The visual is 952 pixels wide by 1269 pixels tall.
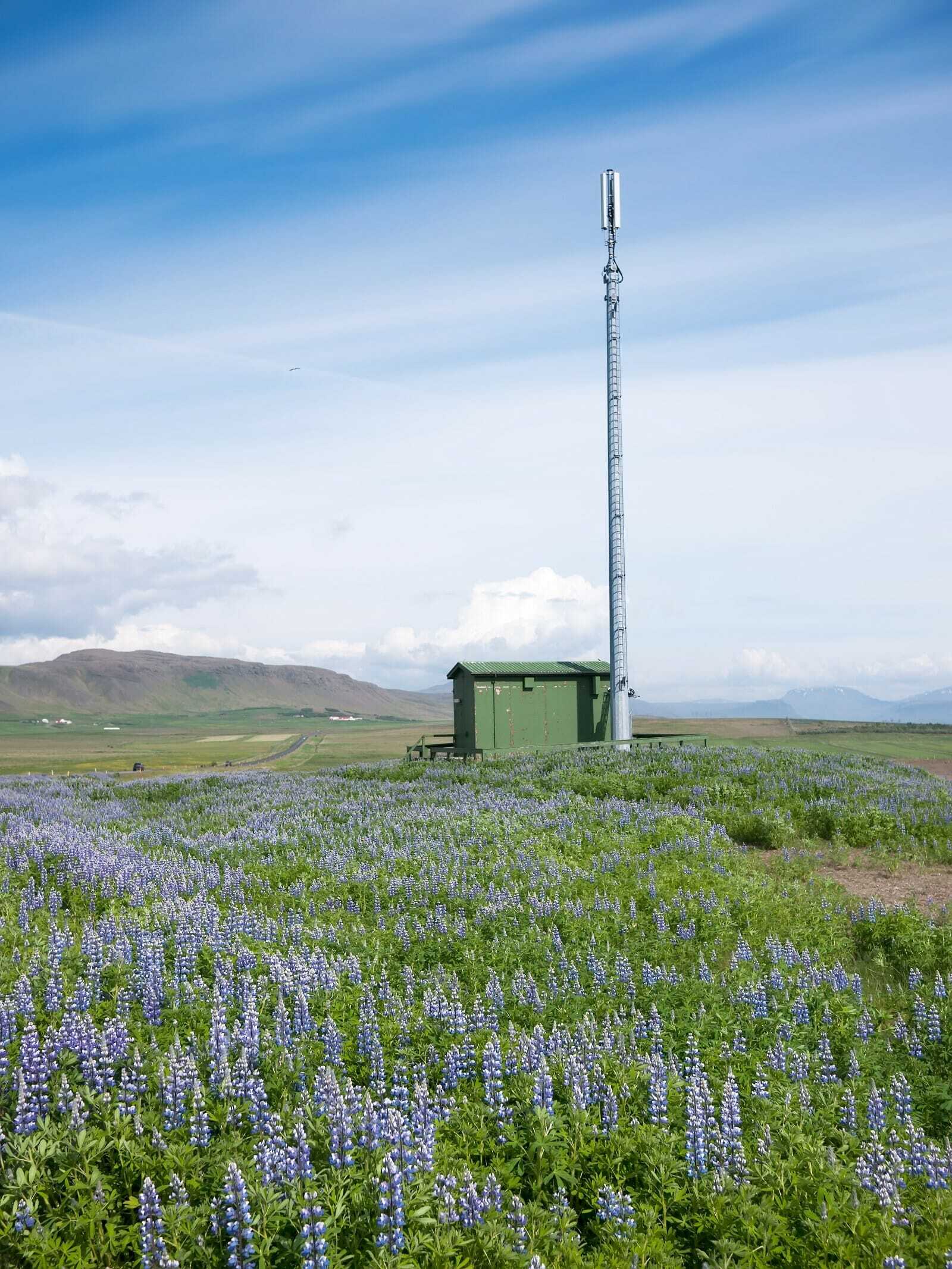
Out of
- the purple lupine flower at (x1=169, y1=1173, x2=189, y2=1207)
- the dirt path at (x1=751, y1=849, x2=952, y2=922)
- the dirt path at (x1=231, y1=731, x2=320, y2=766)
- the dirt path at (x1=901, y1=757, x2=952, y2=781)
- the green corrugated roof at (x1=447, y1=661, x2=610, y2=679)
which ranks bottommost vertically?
the dirt path at (x1=231, y1=731, x2=320, y2=766)

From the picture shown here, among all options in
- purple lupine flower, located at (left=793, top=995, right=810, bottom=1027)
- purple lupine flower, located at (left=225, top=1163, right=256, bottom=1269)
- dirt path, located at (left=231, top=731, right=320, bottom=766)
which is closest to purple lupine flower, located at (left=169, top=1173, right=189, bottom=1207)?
purple lupine flower, located at (left=225, top=1163, right=256, bottom=1269)

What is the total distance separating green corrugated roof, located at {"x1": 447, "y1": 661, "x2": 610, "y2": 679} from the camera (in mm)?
37625

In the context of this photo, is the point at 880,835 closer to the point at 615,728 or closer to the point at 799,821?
the point at 799,821

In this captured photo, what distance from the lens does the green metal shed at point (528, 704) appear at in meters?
37.4

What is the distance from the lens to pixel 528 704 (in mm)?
38375

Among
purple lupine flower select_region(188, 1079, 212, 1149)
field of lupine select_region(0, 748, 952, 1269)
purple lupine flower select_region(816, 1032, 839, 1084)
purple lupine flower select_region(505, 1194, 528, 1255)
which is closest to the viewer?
purple lupine flower select_region(505, 1194, 528, 1255)

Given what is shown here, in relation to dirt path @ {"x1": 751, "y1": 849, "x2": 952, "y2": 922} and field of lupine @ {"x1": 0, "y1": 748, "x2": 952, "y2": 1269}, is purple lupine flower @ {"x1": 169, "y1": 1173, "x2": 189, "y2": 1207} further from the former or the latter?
dirt path @ {"x1": 751, "y1": 849, "x2": 952, "y2": 922}

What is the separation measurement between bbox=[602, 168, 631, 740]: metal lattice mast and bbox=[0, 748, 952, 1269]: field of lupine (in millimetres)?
22722

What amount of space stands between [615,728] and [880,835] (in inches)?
730

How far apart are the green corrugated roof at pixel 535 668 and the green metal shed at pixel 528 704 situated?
39mm

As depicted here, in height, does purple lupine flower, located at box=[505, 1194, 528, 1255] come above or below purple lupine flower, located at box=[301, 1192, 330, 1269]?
below

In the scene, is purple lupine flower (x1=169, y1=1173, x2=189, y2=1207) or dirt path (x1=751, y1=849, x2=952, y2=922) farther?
dirt path (x1=751, y1=849, x2=952, y2=922)

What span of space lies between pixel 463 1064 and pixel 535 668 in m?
32.4

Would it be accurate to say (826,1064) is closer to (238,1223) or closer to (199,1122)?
(238,1223)
